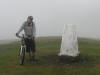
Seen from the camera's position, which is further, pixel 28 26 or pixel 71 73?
pixel 28 26

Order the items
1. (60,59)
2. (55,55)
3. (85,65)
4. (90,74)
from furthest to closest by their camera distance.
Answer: (55,55) → (60,59) → (85,65) → (90,74)

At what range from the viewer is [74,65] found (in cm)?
2130

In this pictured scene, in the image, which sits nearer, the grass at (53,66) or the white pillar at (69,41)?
the grass at (53,66)

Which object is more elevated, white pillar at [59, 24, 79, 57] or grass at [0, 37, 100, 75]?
white pillar at [59, 24, 79, 57]

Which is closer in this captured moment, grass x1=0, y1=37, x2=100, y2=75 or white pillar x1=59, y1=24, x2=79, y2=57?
grass x1=0, y1=37, x2=100, y2=75

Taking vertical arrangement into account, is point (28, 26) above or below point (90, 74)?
above

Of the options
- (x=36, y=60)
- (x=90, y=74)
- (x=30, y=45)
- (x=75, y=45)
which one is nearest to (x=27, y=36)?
(x=30, y=45)

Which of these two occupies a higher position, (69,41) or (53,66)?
(69,41)

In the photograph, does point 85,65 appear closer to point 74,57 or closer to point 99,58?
point 74,57

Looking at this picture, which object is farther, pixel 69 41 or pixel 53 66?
pixel 69 41

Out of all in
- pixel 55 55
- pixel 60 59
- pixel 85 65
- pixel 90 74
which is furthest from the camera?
pixel 55 55

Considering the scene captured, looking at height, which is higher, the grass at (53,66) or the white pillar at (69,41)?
the white pillar at (69,41)

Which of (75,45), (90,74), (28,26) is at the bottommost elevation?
(90,74)

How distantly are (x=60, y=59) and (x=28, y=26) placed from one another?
3.48 m
